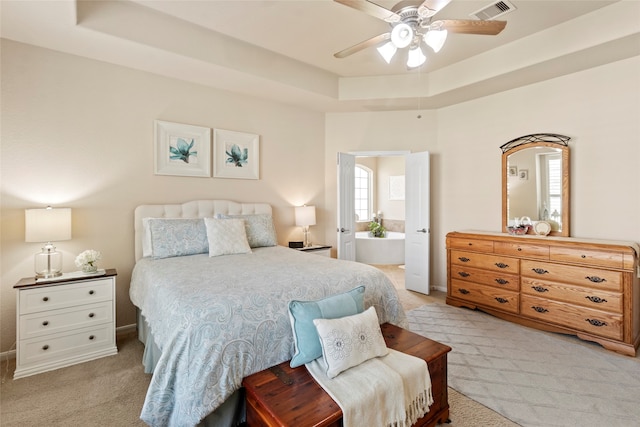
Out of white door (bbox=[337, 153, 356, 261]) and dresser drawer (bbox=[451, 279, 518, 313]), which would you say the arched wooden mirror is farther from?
white door (bbox=[337, 153, 356, 261])

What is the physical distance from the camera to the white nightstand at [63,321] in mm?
2326

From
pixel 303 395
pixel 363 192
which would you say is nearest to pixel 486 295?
pixel 303 395

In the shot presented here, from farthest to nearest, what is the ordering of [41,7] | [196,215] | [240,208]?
[240,208] → [196,215] → [41,7]

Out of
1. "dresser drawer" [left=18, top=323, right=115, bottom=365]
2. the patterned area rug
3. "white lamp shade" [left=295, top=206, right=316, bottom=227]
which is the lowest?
the patterned area rug

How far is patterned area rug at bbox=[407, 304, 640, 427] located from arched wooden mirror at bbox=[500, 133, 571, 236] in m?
1.30

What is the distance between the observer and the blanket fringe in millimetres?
1507

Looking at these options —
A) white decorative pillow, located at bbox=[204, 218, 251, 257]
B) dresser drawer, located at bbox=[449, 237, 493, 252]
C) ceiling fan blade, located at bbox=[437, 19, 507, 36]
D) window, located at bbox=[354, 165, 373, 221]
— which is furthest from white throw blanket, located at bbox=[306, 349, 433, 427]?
window, located at bbox=[354, 165, 373, 221]

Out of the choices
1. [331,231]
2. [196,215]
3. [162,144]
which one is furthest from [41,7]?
[331,231]

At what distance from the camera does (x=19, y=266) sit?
2.64m

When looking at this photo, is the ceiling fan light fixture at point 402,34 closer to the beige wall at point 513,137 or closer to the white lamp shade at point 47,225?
the beige wall at point 513,137

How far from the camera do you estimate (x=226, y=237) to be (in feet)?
10.1

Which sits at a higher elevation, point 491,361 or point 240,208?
point 240,208

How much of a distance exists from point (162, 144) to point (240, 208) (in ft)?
3.69

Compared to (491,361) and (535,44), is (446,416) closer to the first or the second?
(491,361)
